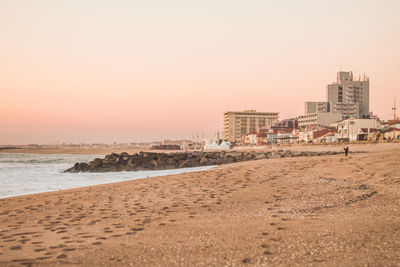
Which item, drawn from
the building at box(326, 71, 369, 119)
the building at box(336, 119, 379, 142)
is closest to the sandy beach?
the building at box(336, 119, 379, 142)

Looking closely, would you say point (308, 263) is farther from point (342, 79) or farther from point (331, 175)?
point (342, 79)

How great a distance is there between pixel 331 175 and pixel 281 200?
5545 millimetres

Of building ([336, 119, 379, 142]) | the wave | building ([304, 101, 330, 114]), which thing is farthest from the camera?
building ([304, 101, 330, 114])

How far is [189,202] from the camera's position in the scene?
1055cm

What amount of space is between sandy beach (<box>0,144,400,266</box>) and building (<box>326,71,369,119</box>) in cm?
16532

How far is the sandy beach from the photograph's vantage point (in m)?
5.25

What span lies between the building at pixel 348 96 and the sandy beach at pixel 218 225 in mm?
165316

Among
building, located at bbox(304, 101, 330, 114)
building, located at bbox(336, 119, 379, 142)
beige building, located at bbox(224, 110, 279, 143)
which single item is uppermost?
building, located at bbox(304, 101, 330, 114)

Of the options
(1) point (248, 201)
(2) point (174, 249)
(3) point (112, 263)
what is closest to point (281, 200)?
(1) point (248, 201)

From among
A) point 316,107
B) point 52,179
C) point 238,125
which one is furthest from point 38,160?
point 238,125

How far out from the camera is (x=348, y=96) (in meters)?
173

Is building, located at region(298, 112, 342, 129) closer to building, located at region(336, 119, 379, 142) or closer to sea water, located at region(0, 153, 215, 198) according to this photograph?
building, located at region(336, 119, 379, 142)

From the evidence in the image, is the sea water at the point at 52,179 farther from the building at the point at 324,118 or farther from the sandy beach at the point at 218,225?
the building at the point at 324,118

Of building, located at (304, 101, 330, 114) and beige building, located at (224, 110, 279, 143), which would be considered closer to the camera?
building, located at (304, 101, 330, 114)
